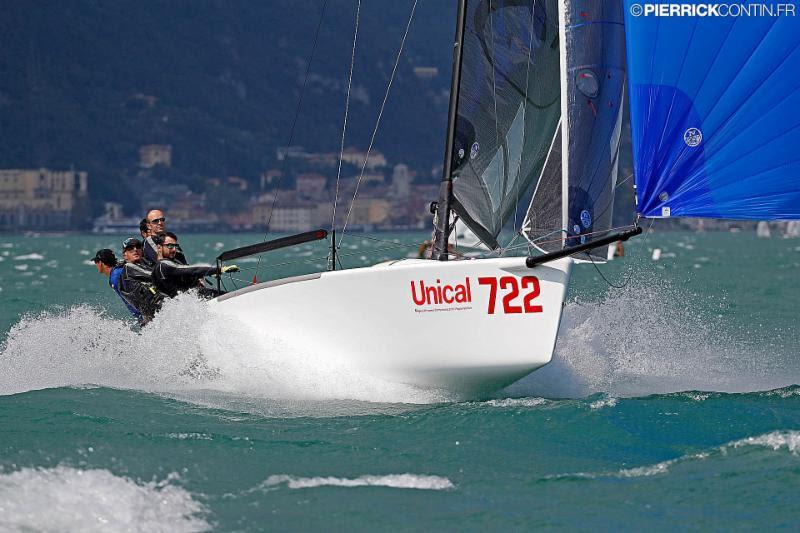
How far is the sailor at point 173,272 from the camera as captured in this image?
834cm

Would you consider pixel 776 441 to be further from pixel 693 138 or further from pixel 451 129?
pixel 451 129

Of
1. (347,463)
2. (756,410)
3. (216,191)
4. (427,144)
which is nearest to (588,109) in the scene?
(756,410)

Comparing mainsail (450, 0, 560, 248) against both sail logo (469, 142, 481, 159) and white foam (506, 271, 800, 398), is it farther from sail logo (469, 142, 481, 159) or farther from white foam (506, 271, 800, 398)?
white foam (506, 271, 800, 398)

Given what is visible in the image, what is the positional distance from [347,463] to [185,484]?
80cm

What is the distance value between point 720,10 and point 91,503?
4128 millimetres

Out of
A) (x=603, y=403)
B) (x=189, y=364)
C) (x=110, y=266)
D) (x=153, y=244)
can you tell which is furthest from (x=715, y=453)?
(x=110, y=266)

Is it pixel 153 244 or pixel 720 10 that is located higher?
pixel 720 10

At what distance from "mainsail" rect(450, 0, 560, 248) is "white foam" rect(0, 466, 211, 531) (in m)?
3.25

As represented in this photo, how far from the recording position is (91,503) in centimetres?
554

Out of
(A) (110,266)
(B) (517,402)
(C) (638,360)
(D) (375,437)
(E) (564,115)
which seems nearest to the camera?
(D) (375,437)

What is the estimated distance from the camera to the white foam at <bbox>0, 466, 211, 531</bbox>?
17.5 feet

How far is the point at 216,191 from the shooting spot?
115750 millimetres

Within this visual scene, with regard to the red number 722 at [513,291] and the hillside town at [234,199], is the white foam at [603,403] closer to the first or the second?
the red number 722 at [513,291]

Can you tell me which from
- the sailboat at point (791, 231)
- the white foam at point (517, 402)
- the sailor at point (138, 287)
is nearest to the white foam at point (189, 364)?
the sailor at point (138, 287)
